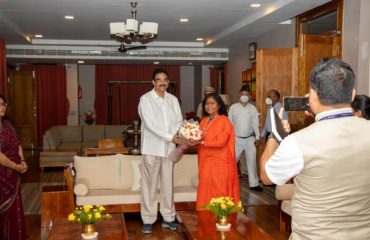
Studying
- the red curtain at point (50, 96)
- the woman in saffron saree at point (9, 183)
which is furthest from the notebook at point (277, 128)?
the red curtain at point (50, 96)

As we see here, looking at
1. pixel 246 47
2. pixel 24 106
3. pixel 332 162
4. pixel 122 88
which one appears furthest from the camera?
pixel 122 88

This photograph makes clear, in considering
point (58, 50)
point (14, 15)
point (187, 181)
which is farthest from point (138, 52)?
point (187, 181)

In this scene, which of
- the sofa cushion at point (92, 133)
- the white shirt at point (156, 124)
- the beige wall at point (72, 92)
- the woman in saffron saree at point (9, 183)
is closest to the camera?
the woman in saffron saree at point (9, 183)

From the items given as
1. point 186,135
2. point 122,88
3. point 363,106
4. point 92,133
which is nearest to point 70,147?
point 92,133

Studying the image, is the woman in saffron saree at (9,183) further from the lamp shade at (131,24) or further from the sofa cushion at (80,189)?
the lamp shade at (131,24)

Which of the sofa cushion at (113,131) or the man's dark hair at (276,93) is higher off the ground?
the man's dark hair at (276,93)

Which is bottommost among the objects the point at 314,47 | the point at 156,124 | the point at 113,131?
the point at 113,131

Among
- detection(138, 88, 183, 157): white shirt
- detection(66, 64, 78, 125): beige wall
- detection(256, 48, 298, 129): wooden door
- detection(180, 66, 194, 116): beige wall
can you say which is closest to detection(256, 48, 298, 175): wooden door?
detection(256, 48, 298, 129): wooden door

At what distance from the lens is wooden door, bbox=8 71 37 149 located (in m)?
11.9

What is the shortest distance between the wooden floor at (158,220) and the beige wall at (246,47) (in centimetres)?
248

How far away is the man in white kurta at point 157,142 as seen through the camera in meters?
4.24

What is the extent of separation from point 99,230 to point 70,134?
684 centimetres

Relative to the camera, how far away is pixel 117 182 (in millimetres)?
5000

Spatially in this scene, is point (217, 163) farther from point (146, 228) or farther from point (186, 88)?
point (186, 88)
